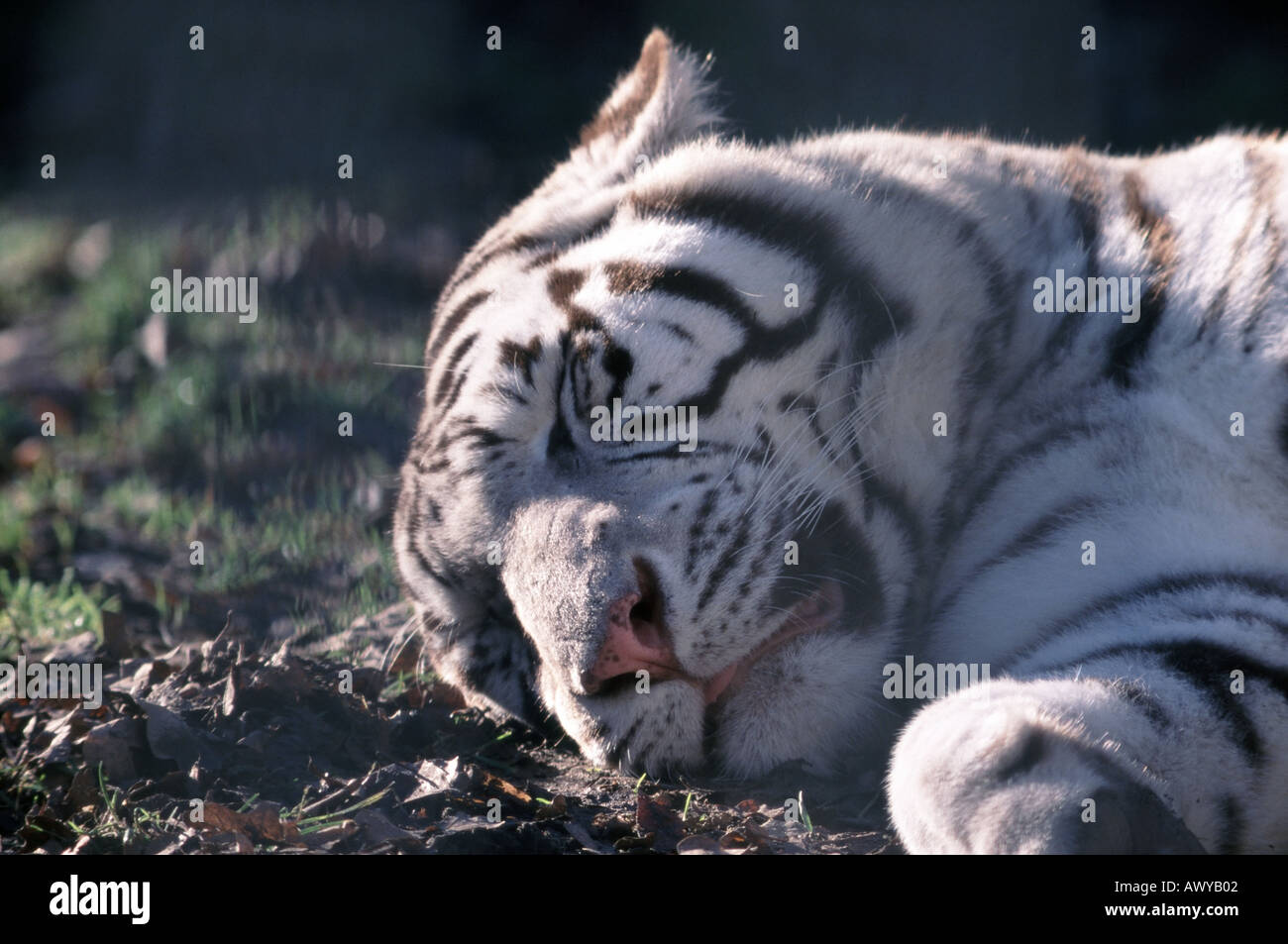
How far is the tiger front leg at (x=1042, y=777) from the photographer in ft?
5.46

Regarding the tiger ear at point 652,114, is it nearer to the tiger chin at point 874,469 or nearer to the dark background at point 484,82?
the tiger chin at point 874,469

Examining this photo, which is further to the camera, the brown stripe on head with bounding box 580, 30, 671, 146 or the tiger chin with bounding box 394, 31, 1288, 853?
the brown stripe on head with bounding box 580, 30, 671, 146

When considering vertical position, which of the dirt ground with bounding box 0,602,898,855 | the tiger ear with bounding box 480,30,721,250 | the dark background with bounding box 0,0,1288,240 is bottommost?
the dirt ground with bounding box 0,602,898,855

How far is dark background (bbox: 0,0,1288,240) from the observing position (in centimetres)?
548

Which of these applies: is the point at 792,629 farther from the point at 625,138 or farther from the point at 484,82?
the point at 484,82

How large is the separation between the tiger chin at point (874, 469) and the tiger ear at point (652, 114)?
0.16m

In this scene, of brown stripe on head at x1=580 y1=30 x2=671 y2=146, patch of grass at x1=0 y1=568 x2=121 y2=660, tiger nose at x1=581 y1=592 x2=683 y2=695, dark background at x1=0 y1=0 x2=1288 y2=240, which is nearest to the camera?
tiger nose at x1=581 y1=592 x2=683 y2=695

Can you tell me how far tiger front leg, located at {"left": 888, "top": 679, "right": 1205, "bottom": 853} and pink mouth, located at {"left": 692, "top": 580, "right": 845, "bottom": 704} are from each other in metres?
0.35

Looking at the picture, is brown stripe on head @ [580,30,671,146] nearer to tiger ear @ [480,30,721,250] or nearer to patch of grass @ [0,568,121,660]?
tiger ear @ [480,30,721,250]

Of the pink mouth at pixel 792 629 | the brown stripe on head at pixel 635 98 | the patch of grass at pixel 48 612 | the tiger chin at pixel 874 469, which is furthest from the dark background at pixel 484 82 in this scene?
the patch of grass at pixel 48 612

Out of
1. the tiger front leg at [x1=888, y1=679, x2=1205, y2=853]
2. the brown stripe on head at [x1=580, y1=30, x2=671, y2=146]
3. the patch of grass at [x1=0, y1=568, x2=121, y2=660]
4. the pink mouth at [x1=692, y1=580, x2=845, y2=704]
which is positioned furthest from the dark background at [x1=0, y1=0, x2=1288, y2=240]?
the tiger front leg at [x1=888, y1=679, x2=1205, y2=853]

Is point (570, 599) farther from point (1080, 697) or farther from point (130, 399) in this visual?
point (130, 399)

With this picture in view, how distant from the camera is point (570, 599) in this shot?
6.98 ft
